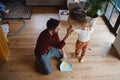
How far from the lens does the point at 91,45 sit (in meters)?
2.26

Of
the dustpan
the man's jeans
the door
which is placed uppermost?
the door

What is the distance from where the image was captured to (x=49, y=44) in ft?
5.47

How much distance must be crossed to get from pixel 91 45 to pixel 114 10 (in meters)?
0.86

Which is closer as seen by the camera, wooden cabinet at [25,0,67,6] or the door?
the door

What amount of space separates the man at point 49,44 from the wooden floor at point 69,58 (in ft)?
0.45

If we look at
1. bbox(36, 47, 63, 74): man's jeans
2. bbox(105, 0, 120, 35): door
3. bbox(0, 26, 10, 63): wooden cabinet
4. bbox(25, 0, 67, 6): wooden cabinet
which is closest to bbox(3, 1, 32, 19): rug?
bbox(25, 0, 67, 6): wooden cabinet

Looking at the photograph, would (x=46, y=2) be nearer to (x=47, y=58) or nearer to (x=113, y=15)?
(x=113, y=15)

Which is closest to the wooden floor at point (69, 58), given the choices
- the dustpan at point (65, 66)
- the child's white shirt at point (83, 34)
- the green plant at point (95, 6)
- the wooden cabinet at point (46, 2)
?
the dustpan at point (65, 66)

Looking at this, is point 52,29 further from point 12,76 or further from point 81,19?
point 81,19

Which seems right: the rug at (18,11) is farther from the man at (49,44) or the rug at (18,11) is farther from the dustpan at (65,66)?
the dustpan at (65,66)

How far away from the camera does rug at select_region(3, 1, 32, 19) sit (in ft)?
8.93

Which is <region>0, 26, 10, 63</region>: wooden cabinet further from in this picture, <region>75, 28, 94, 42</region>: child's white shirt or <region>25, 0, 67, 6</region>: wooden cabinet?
<region>25, 0, 67, 6</region>: wooden cabinet

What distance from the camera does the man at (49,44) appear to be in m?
1.49

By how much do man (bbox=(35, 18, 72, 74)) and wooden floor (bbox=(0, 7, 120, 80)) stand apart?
0.14m
